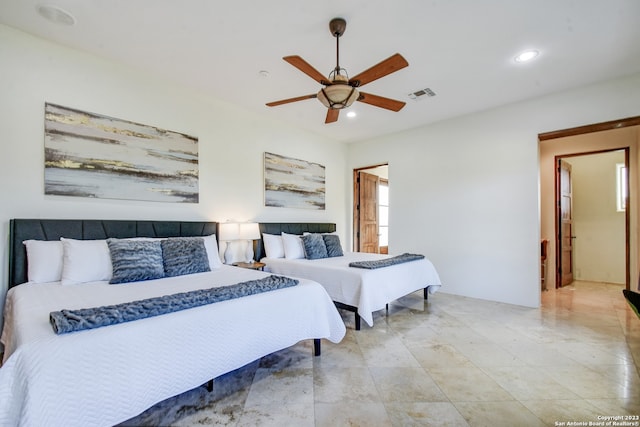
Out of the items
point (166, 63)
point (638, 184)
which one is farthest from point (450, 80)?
point (638, 184)

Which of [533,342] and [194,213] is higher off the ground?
[194,213]

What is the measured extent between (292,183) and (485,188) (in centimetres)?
292

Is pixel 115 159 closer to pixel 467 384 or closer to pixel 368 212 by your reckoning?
pixel 467 384

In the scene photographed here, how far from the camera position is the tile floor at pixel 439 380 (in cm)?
168

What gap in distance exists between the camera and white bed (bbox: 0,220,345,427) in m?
1.15

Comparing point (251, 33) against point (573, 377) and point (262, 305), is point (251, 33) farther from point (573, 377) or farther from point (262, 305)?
point (573, 377)

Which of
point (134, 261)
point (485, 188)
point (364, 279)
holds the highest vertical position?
point (485, 188)

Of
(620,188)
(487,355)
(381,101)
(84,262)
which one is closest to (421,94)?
(381,101)

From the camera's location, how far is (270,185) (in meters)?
4.45

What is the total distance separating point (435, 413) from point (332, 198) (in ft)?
13.5

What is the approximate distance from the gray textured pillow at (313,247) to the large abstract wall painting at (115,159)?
1556 mm

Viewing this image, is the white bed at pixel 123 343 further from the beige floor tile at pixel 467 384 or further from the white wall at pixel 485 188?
the white wall at pixel 485 188

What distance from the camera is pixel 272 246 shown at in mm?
4105

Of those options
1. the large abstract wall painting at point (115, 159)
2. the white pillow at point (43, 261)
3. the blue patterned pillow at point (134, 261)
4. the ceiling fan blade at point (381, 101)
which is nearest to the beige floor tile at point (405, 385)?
the blue patterned pillow at point (134, 261)
